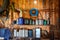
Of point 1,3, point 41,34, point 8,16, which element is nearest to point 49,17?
point 41,34

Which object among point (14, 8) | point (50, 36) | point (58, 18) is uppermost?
point (14, 8)

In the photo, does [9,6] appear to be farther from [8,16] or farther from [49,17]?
[49,17]

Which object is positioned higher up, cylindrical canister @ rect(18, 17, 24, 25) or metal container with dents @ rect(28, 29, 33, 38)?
cylindrical canister @ rect(18, 17, 24, 25)

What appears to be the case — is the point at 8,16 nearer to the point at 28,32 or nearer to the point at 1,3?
the point at 1,3

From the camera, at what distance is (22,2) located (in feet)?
10.4

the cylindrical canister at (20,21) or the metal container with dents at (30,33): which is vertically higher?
the cylindrical canister at (20,21)

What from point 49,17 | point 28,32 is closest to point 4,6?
point 28,32

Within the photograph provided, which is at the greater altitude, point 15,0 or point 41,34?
point 15,0

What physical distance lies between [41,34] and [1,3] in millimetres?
1124

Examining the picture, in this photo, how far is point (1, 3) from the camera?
3.20 meters

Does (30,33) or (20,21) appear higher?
(20,21)

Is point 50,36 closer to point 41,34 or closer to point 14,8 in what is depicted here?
point 41,34

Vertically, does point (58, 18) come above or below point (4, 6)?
below

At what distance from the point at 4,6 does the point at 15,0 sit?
0.91 feet
